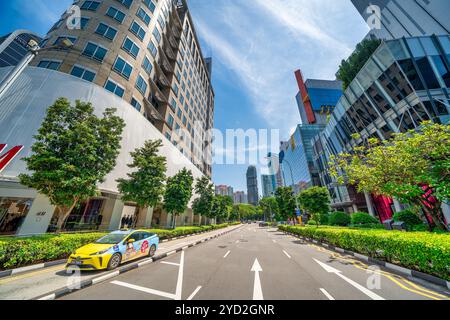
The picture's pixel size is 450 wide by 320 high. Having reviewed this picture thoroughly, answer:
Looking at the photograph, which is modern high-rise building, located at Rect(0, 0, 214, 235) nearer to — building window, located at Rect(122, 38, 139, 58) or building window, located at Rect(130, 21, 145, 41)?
building window, located at Rect(130, 21, 145, 41)

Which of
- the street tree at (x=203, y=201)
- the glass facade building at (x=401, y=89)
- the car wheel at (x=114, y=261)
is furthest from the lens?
the street tree at (x=203, y=201)

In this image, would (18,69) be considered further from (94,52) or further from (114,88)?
(94,52)

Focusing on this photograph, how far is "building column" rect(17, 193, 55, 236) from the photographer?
1107cm

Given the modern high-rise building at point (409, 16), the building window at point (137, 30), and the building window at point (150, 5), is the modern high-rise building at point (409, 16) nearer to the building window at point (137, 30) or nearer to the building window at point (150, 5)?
the building window at point (150, 5)

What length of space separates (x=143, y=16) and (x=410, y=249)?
34877 millimetres

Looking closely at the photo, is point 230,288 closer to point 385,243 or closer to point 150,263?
point 150,263

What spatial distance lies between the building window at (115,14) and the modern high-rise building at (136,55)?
0.37 ft

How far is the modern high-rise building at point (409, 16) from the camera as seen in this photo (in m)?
22.4

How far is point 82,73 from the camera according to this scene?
17547 millimetres

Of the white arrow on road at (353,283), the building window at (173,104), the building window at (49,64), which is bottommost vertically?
the white arrow on road at (353,283)

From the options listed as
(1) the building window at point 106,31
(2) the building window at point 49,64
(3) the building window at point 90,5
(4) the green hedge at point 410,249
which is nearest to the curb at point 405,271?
(4) the green hedge at point 410,249

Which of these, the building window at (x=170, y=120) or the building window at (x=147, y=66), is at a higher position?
the building window at (x=147, y=66)

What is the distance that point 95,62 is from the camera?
18547 millimetres
